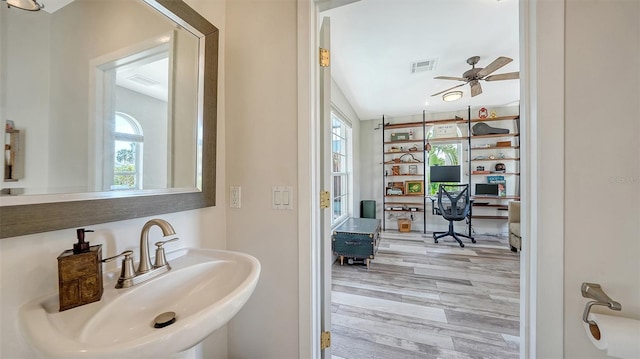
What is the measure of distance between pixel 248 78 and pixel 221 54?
217mm

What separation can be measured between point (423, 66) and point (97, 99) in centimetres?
314

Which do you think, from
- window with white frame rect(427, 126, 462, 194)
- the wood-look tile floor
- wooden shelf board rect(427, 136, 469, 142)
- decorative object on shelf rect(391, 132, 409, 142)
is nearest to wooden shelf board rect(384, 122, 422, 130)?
decorative object on shelf rect(391, 132, 409, 142)

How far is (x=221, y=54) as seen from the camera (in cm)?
127

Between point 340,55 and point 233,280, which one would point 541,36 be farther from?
point 340,55

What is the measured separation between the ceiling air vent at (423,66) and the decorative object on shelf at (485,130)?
248 centimetres

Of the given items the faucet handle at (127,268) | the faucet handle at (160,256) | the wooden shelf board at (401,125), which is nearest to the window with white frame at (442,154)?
the wooden shelf board at (401,125)

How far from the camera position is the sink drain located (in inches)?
27.3

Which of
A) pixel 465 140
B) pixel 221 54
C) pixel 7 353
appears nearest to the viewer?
pixel 7 353

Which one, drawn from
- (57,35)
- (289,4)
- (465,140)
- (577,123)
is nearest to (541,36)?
(577,123)

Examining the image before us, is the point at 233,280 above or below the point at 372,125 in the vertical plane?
below

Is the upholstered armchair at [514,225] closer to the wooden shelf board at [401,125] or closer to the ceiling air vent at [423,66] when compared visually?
the wooden shelf board at [401,125]

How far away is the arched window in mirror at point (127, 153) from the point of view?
0.83 meters

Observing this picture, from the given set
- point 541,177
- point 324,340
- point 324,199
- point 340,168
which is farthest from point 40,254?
point 340,168

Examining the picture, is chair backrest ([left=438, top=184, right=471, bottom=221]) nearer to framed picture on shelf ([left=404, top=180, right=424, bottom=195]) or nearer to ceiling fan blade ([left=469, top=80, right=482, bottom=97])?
framed picture on shelf ([left=404, top=180, right=424, bottom=195])
